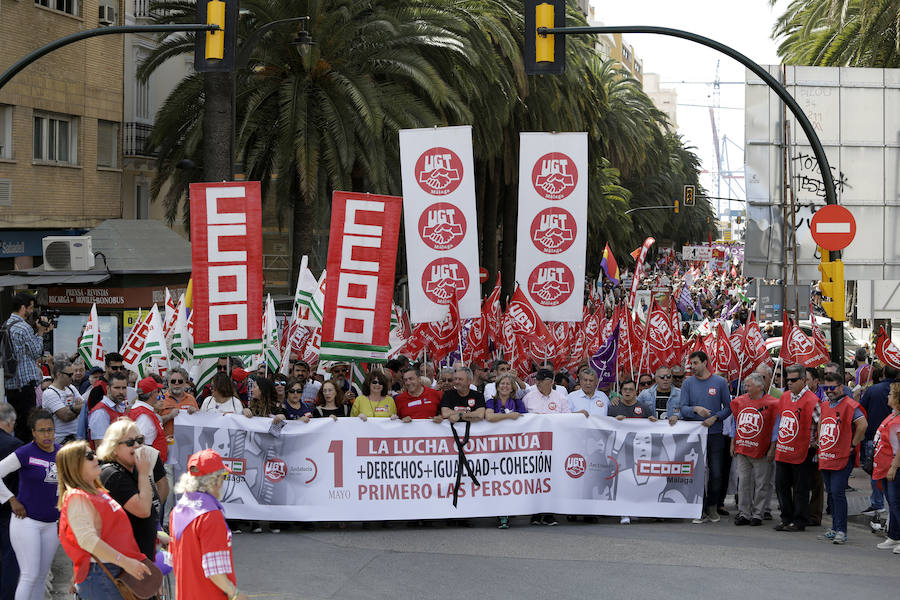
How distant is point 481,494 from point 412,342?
570 cm

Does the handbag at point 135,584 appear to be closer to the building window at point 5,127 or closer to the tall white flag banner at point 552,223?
the tall white flag banner at point 552,223

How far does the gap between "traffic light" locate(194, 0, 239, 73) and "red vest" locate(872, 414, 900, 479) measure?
730cm

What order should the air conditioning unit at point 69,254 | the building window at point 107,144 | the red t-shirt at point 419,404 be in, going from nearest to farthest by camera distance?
the red t-shirt at point 419,404
the air conditioning unit at point 69,254
the building window at point 107,144

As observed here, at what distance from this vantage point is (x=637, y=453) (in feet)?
39.9

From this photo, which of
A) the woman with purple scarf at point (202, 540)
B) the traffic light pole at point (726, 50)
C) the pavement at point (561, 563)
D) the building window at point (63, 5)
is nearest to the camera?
the woman with purple scarf at point (202, 540)

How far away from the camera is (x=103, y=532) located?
6398 mm

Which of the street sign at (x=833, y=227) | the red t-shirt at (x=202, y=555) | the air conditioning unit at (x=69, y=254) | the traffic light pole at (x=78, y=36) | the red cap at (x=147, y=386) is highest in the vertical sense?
the traffic light pole at (x=78, y=36)

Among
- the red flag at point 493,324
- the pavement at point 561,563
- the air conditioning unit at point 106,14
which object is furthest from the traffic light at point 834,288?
the air conditioning unit at point 106,14

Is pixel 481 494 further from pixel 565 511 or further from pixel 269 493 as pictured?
pixel 269 493

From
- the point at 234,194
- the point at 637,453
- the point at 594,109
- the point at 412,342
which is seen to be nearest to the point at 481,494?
the point at 637,453

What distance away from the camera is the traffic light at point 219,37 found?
43.9 feet

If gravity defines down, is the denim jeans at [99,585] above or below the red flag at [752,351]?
below

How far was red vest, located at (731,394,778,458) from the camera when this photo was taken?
12.1 meters

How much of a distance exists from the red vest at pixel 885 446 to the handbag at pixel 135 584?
22.5 ft
